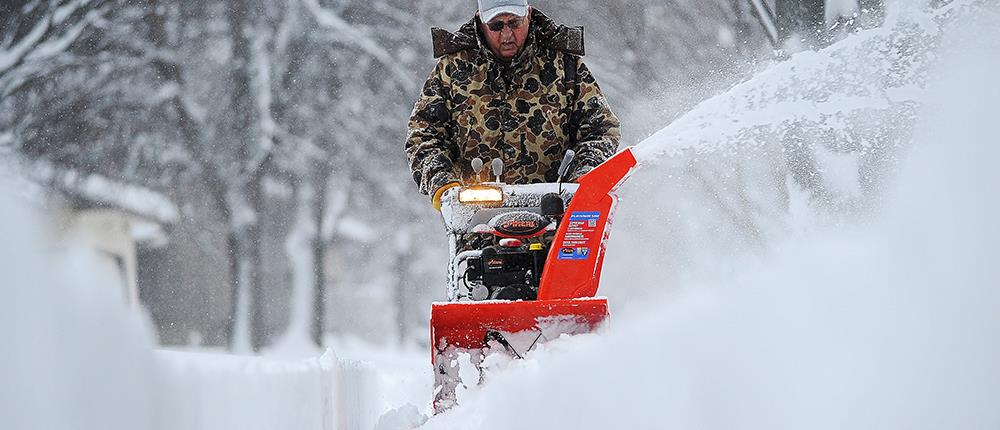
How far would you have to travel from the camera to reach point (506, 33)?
5.29 meters

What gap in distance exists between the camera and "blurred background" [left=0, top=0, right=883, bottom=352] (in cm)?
1764

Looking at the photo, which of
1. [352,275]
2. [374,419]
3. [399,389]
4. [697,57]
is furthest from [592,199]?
[352,275]

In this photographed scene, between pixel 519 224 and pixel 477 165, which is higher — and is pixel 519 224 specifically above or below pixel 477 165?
below

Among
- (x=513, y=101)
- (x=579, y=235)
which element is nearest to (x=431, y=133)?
(x=513, y=101)

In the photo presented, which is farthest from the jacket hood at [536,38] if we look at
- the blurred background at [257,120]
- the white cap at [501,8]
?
the blurred background at [257,120]

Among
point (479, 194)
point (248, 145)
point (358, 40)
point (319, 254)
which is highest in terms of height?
point (358, 40)

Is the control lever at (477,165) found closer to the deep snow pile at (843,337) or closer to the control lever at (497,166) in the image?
the control lever at (497,166)

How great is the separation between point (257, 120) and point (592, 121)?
15216 millimetres

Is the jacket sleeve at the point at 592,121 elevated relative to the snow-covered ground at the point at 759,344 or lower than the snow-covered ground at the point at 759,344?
elevated

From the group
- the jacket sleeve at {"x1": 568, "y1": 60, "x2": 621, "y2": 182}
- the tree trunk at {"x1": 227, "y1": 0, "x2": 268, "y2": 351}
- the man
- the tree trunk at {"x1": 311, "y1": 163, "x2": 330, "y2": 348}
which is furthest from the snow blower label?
the tree trunk at {"x1": 311, "y1": 163, "x2": 330, "y2": 348}

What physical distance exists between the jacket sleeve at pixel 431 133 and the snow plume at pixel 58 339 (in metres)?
2.62

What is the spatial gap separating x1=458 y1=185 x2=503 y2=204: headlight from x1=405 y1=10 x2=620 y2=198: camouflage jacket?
1058mm

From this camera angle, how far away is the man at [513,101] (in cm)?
542

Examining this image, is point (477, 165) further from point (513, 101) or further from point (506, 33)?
point (506, 33)
